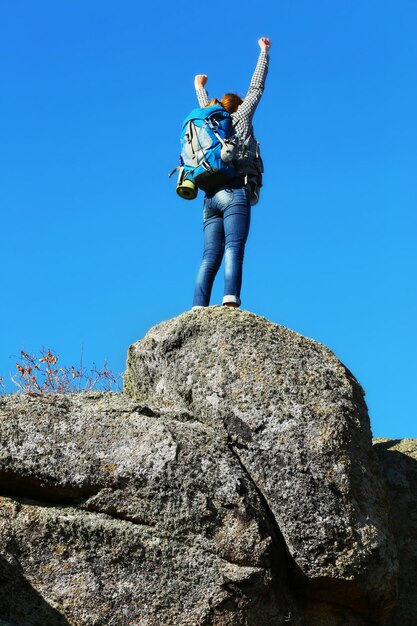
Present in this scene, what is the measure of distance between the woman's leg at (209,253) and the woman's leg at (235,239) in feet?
0.63

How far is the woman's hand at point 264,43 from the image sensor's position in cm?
1215

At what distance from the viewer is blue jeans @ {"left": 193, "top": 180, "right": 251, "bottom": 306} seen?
34.6 feet

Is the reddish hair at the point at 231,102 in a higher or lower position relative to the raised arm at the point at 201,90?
lower

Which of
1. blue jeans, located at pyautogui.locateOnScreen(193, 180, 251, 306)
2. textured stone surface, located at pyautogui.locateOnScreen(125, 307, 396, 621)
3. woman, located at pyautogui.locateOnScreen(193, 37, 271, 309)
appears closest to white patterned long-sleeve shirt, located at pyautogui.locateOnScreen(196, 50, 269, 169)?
woman, located at pyautogui.locateOnScreen(193, 37, 271, 309)

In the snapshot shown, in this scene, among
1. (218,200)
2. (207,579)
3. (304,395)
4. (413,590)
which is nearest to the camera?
(207,579)

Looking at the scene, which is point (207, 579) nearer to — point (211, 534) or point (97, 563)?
point (211, 534)

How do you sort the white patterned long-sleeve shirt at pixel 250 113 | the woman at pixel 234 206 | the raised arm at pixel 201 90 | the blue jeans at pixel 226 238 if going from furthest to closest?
the raised arm at pixel 201 90, the white patterned long-sleeve shirt at pixel 250 113, the woman at pixel 234 206, the blue jeans at pixel 226 238

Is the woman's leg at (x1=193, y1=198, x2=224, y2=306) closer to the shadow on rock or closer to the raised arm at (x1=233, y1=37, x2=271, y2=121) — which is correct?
the raised arm at (x1=233, y1=37, x2=271, y2=121)

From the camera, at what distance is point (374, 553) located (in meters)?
7.92

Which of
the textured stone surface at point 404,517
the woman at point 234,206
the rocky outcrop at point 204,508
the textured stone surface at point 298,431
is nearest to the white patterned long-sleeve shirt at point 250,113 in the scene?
the woman at point 234,206

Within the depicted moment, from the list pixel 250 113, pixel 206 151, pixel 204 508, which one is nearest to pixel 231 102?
pixel 250 113

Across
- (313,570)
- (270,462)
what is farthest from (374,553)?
(270,462)

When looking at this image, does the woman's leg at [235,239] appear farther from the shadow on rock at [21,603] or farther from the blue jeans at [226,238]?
the shadow on rock at [21,603]

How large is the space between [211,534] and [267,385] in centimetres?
143
